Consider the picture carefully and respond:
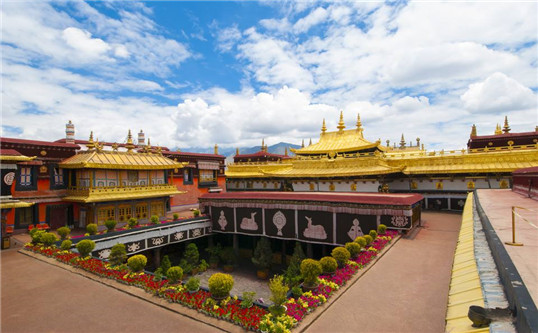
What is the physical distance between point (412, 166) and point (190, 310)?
1057 inches

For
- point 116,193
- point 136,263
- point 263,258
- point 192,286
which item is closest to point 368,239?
point 192,286

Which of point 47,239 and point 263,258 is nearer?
point 47,239

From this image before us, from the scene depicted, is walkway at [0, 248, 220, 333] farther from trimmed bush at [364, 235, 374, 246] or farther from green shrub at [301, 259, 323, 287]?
trimmed bush at [364, 235, 374, 246]

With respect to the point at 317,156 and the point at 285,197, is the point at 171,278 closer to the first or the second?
the point at 285,197

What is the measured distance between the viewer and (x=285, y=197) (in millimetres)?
23031

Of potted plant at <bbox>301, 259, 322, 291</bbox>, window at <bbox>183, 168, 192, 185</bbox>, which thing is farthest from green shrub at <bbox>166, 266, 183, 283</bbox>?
window at <bbox>183, 168, 192, 185</bbox>

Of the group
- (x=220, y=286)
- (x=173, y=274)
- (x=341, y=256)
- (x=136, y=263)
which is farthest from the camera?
(x=136, y=263)

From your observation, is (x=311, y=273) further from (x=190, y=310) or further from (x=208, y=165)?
(x=208, y=165)

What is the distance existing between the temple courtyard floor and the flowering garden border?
0.81 feet

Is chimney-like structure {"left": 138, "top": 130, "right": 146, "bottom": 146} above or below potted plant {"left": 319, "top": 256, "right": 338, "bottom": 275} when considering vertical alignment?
above

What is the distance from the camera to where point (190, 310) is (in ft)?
→ 29.7

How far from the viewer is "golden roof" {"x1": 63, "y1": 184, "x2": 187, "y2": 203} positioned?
2244 cm

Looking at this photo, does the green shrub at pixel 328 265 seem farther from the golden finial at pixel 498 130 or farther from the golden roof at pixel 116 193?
the golden finial at pixel 498 130

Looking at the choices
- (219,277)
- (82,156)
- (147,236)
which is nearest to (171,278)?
(219,277)
